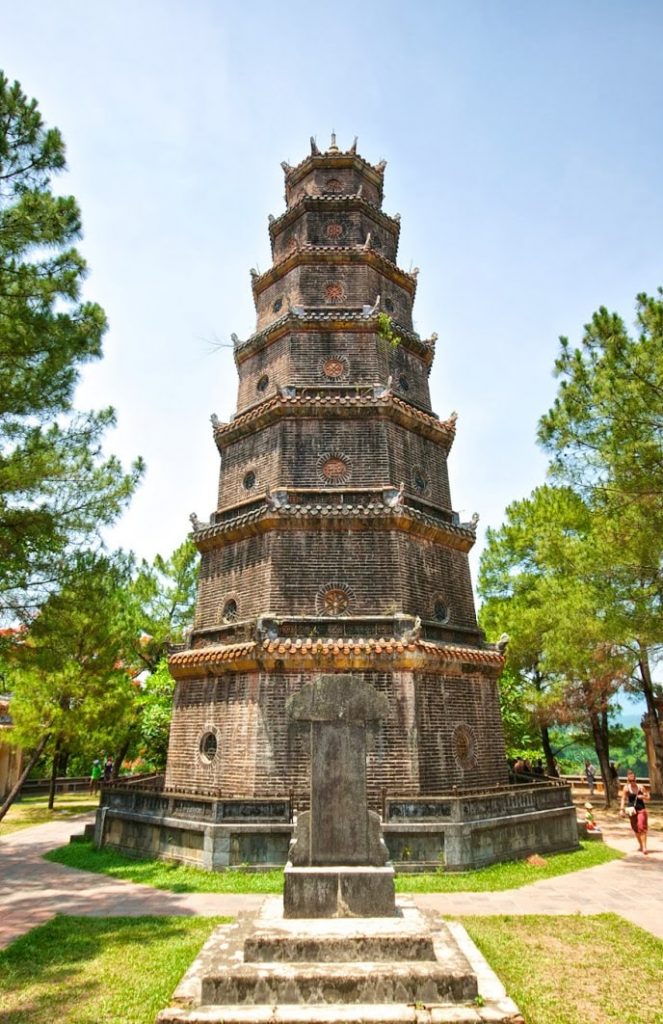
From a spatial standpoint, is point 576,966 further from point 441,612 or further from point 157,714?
point 157,714

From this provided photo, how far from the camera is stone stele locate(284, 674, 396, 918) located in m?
6.28

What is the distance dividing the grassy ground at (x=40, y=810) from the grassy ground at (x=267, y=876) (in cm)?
847

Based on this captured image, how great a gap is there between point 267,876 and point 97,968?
422 centimetres

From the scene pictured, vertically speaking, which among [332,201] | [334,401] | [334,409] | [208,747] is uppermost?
[332,201]

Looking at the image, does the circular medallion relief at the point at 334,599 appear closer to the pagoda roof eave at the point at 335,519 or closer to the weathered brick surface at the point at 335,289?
the pagoda roof eave at the point at 335,519

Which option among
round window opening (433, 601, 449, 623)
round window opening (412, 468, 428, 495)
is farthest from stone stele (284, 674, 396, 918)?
round window opening (412, 468, 428, 495)

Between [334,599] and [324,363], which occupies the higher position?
[324,363]

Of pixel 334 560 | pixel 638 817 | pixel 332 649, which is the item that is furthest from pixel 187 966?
pixel 638 817

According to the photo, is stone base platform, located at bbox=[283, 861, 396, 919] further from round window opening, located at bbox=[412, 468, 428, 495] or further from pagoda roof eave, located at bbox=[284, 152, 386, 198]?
pagoda roof eave, located at bbox=[284, 152, 386, 198]

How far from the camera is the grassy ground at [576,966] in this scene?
5.50m

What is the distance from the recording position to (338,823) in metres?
6.79

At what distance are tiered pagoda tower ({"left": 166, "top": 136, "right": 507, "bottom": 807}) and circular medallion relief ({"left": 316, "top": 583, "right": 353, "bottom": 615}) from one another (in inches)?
1.2

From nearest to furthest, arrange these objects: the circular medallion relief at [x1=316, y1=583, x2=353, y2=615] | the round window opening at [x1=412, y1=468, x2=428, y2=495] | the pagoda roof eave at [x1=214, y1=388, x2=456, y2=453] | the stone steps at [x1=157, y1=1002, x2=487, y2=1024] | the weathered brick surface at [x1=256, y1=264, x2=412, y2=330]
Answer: the stone steps at [x1=157, y1=1002, x2=487, y2=1024] < the circular medallion relief at [x1=316, y1=583, x2=353, y2=615] < the pagoda roof eave at [x1=214, y1=388, x2=456, y2=453] < the round window opening at [x1=412, y1=468, x2=428, y2=495] < the weathered brick surface at [x1=256, y1=264, x2=412, y2=330]

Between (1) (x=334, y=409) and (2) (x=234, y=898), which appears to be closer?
(2) (x=234, y=898)
